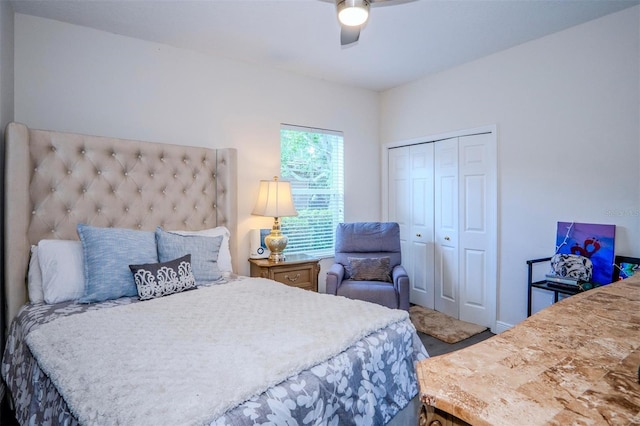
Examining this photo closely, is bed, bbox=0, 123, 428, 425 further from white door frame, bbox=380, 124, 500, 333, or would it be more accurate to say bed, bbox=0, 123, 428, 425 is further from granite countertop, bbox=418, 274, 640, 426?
white door frame, bbox=380, 124, 500, 333

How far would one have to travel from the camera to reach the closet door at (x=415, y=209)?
3926 millimetres

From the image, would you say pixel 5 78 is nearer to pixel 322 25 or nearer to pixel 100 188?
pixel 100 188

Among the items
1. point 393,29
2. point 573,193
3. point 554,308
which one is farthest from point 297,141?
point 554,308

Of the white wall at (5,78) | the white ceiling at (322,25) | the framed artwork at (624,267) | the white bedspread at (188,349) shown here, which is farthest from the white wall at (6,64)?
the framed artwork at (624,267)

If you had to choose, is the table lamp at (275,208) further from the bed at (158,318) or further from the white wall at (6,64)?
the white wall at (6,64)

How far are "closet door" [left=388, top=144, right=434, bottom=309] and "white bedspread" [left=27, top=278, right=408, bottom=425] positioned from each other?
2.30m

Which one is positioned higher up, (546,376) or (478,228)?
(478,228)

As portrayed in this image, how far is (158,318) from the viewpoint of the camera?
1672 millimetres

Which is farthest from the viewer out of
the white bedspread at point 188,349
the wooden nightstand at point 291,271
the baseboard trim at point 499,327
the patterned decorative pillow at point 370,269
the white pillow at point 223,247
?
the patterned decorative pillow at point 370,269

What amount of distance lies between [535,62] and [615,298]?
2.41 metres

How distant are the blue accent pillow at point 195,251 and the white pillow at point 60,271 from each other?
1.51ft

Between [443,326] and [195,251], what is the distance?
2.50 m

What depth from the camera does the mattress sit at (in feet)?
3.63

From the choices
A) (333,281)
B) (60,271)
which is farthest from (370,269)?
(60,271)
